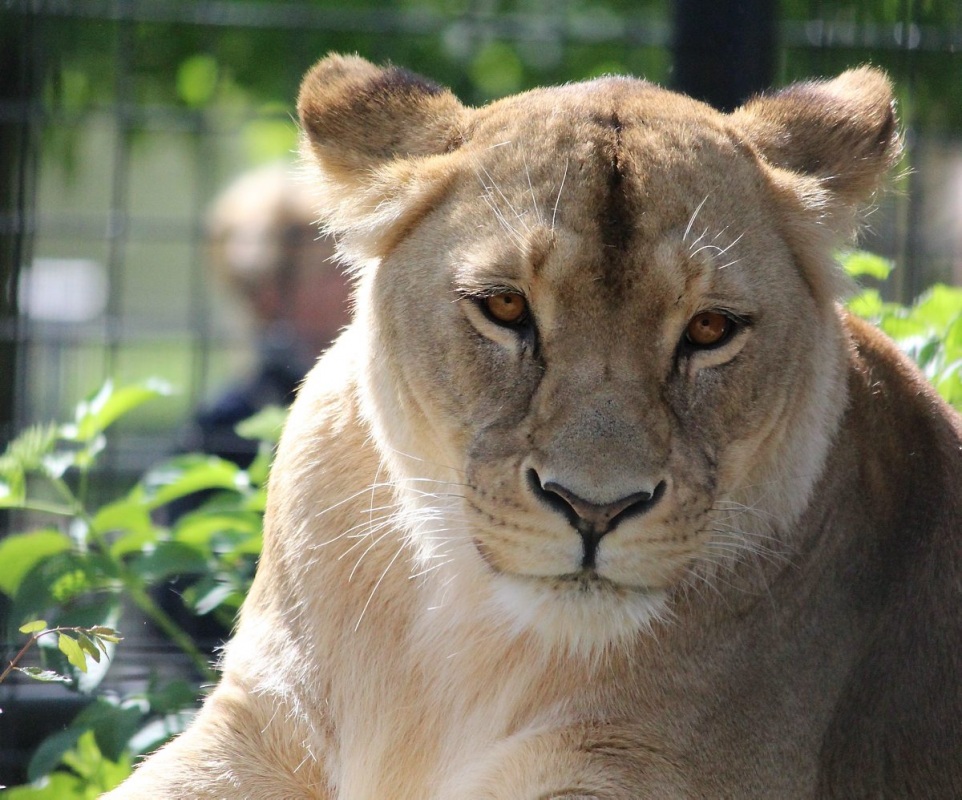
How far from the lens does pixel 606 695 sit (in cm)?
191

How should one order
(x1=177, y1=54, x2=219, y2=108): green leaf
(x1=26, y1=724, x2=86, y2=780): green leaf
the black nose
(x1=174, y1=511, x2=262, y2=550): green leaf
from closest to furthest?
the black nose
(x1=26, y1=724, x2=86, y2=780): green leaf
(x1=174, y1=511, x2=262, y2=550): green leaf
(x1=177, y1=54, x2=219, y2=108): green leaf

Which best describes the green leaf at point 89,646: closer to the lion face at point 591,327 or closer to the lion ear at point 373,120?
the lion face at point 591,327

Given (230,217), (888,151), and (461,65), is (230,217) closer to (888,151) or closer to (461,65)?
(461,65)

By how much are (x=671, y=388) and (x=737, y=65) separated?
156 cm

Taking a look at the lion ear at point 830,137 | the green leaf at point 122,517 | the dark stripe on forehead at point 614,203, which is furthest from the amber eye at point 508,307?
the green leaf at point 122,517

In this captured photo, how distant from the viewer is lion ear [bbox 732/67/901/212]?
204 cm

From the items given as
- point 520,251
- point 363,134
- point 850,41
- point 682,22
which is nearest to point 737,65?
point 682,22

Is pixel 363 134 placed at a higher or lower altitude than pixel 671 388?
higher

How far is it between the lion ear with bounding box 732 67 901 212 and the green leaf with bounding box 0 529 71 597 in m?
1.45

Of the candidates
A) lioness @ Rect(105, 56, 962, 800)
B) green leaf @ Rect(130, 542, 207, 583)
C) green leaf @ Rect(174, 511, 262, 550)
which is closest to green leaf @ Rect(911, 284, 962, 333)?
lioness @ Rect(105, 56, 962, 800)

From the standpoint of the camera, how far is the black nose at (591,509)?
165 cm

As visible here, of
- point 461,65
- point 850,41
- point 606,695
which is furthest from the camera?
point 461,65

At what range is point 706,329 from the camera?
181cm

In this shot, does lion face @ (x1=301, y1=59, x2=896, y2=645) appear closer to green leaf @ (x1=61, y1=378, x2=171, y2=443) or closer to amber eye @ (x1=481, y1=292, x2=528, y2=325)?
amber eye @ (x1=481, y1=292, x2=528, y2=325)
